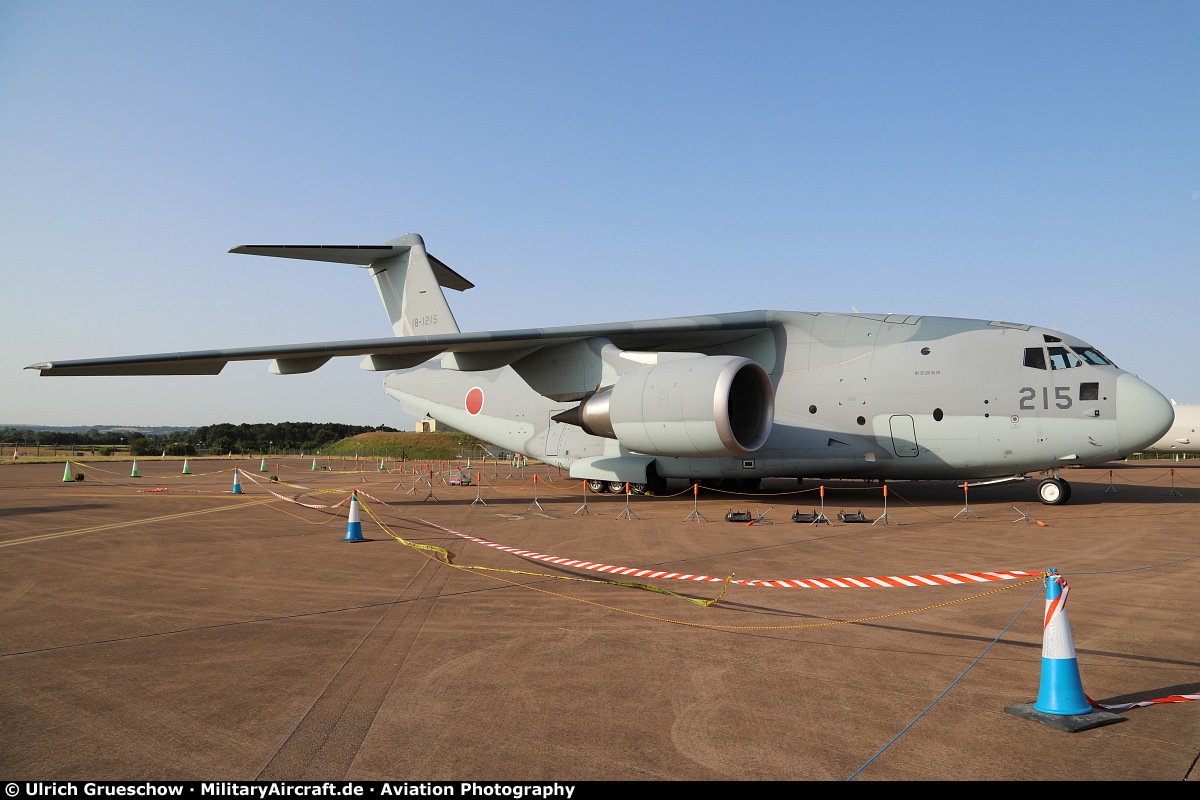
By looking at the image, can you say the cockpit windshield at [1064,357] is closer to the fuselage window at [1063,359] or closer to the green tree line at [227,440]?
the fuselage window at [1063,359]

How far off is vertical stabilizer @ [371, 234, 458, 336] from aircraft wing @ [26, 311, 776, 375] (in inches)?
175

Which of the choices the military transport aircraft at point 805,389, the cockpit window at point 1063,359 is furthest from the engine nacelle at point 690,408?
the cockpit window at point 1063,359

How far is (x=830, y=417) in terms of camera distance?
14406 millimetres

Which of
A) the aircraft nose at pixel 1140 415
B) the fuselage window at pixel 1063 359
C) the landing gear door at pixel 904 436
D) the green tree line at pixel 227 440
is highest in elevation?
the fuselage window at pixel 1063 359

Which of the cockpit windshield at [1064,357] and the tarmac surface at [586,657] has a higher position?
the cockpit windshield at [1064,357]

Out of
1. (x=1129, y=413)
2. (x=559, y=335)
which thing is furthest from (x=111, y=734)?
(x=1129, y=413)

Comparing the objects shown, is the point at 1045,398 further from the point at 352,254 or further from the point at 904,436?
the point at 352,254

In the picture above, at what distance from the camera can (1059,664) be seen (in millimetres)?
3572

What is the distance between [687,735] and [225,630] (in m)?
3.82

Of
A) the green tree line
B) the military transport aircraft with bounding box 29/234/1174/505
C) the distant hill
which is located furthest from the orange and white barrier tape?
the green tree line

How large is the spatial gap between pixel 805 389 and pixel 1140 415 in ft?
18.4

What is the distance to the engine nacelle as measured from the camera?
12391 millimetres

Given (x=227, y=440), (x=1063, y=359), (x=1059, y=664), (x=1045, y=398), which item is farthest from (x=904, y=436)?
(x=227, y=440)

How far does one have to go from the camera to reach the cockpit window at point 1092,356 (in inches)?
504
